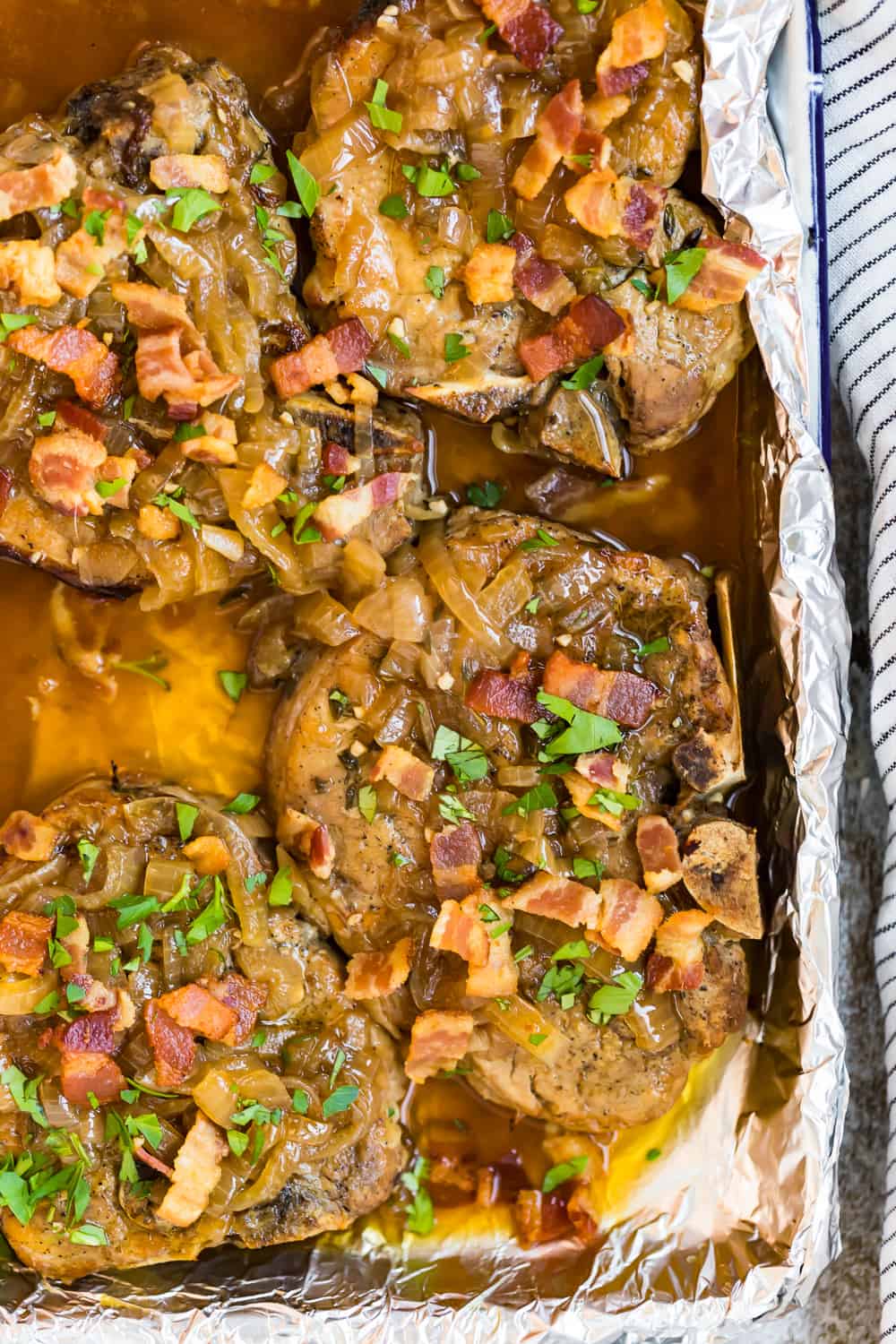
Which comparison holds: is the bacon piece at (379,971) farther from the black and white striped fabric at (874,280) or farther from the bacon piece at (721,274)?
the bacon piece at (721,274)

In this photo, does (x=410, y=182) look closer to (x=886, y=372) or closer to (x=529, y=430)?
(x=529, y=430)

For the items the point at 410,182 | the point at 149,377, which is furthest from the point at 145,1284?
the point at 410,182

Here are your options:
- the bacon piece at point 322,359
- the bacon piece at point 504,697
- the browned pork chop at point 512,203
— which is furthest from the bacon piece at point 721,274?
the bacon piece at point 504,697

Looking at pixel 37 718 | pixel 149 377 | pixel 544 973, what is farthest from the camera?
pixel 37 718

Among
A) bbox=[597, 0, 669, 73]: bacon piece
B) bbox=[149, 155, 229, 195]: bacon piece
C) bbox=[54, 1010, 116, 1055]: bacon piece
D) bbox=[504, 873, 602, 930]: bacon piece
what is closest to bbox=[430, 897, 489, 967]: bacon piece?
bbox=[504, 873, 602, 930]: bacon piece

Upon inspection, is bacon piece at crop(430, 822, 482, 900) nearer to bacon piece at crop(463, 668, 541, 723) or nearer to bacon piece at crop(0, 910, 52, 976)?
bacon piece at crop(463, 668, 541, 723)
